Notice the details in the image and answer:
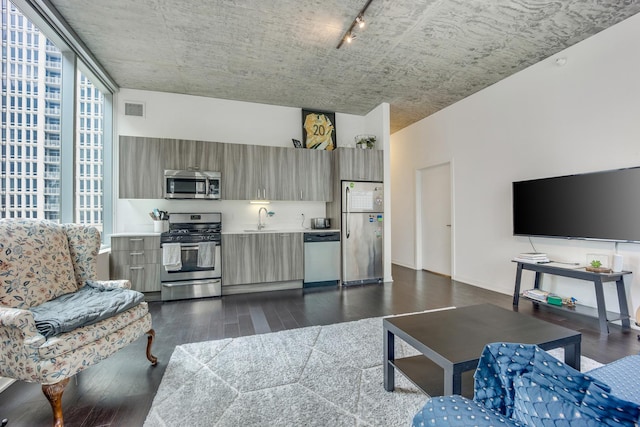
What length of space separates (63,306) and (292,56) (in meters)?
3.38

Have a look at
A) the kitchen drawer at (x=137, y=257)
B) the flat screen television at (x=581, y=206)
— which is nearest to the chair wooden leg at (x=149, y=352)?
the kitchen drawer at (x=137, y=257)

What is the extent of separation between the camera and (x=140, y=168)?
12.9 feet

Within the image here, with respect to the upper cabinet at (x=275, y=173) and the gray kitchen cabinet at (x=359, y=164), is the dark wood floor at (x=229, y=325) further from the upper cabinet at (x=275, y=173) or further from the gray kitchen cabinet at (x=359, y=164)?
the gray kitchen cabinet at (x=359, y=164)

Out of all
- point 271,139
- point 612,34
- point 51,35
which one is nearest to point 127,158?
point 51,35

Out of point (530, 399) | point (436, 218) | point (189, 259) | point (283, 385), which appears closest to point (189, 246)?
point (189, 259)

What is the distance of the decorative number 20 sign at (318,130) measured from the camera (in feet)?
16.5

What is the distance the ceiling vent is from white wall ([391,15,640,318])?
16.5 feet

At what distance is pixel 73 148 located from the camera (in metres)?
3.00

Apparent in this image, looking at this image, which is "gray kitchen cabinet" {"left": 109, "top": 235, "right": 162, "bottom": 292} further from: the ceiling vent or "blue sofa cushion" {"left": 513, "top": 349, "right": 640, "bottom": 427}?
"blue sofa cushion" {"left": 513, "top": 349, "right": 640, "bottom": 427}

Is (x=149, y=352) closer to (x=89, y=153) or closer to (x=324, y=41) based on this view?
(x=89, y=153)

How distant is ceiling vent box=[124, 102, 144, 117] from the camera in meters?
4.22

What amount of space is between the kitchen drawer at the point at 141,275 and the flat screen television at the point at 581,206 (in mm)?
4884

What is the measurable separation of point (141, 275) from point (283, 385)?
9.37ft

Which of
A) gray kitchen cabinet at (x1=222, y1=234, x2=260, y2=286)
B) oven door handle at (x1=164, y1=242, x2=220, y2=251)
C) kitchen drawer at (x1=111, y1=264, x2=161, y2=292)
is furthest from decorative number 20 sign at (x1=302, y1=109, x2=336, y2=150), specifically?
kitchen drawer at (x1=111, y1=264, x2=161, y2=292)
